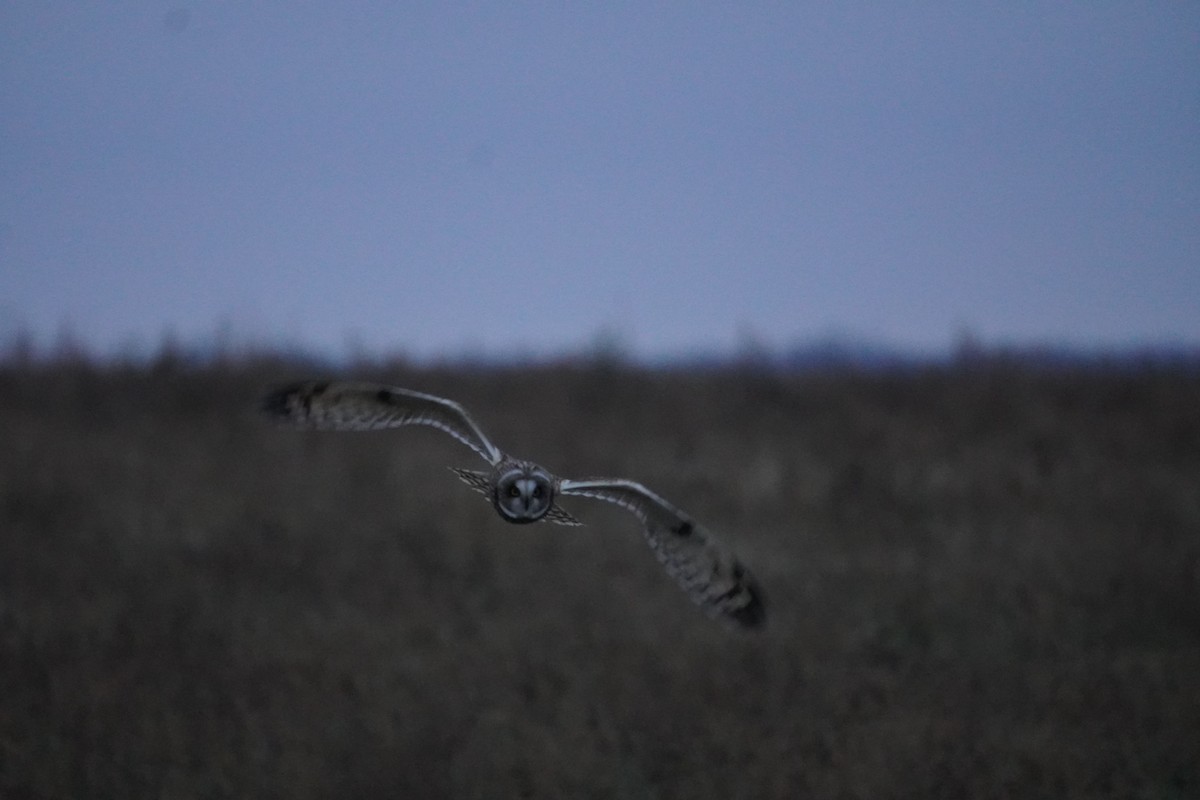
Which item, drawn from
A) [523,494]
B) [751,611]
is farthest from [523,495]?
[751,611]

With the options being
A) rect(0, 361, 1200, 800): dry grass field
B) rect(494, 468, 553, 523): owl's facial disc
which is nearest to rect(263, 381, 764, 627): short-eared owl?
rect(494, 468, 553, 523): owl's facial disc

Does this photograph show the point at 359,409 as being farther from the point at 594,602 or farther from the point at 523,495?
the point at 594,602

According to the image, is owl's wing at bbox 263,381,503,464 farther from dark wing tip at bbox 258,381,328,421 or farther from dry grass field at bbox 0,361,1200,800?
dry grass field at bbox 0,361,1200,800

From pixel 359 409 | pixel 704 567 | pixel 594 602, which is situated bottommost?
pixel 704 567

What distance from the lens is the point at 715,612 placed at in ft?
16.2

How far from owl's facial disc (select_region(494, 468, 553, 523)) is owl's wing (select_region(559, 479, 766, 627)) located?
0.93 meters

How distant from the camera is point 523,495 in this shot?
369 centimetres

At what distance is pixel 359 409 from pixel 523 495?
32.8 inches

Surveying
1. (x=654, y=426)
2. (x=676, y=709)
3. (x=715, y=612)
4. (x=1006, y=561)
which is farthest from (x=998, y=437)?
(x=715, y=612)

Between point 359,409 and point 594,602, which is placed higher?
point 359,409

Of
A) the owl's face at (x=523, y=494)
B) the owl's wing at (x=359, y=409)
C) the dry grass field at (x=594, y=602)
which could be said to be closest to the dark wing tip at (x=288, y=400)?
the owl's wing at (x=359, y=409)

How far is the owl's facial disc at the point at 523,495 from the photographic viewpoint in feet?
12.0

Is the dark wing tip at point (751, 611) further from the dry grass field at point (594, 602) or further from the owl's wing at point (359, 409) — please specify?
the dry grass field at point (594, 602)

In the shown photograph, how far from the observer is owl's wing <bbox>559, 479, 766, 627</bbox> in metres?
4.77
